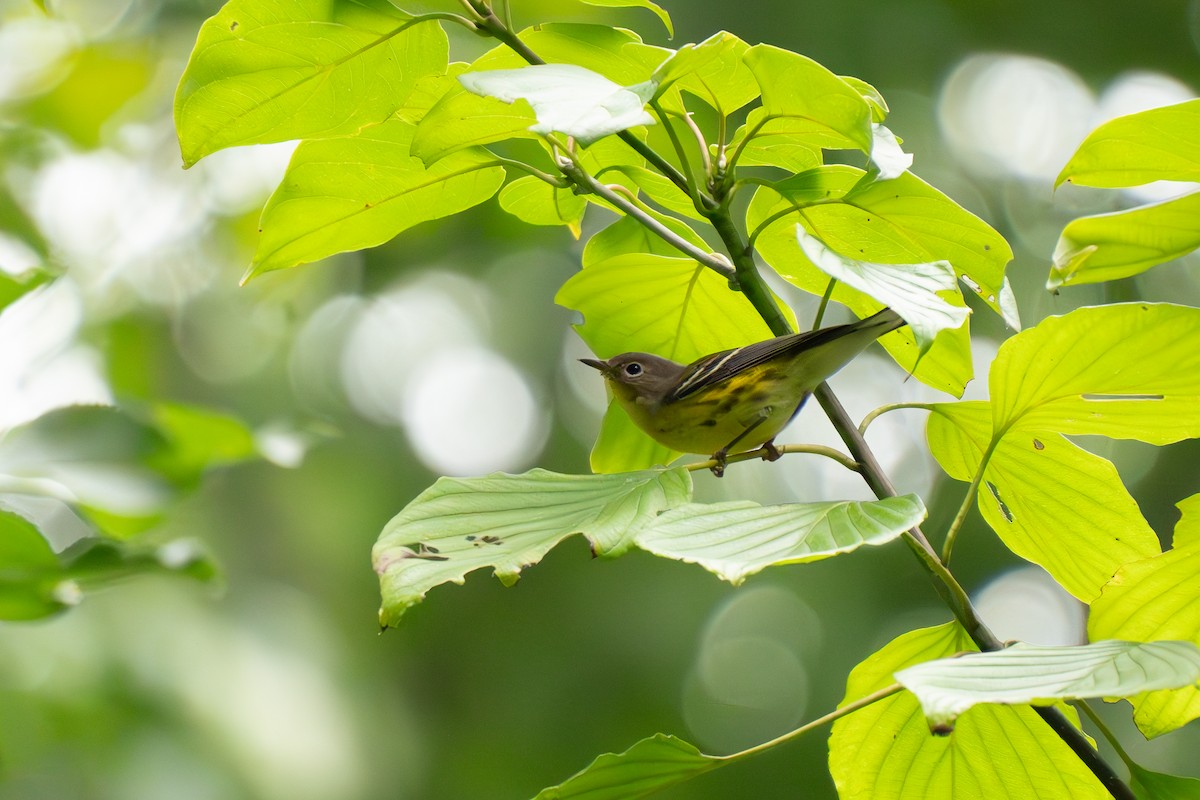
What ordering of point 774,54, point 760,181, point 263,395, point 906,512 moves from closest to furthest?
point 906,512
point 774,54
point 760,181
point 263,395

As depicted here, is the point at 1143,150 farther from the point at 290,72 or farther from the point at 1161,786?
the point at 290,72

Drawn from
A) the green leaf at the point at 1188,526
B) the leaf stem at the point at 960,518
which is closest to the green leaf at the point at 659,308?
the leaf stem at the point at 960,518

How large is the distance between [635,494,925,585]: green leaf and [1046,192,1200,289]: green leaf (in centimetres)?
32

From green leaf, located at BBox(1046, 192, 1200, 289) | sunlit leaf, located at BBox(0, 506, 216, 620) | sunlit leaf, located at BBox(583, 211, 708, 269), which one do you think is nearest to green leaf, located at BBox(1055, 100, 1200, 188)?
green leaf, located at BBox(1046, 192, 1200, 289)

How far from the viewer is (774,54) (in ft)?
3.73

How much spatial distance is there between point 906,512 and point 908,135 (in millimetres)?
6056

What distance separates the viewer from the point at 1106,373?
117 centimetres

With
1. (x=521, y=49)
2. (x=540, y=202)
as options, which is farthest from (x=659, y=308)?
(x=521, y=49)

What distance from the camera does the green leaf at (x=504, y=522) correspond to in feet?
3.64

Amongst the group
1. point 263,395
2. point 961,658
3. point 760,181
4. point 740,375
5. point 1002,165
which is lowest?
point 263,395

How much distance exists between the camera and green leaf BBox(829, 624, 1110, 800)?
4.43ft

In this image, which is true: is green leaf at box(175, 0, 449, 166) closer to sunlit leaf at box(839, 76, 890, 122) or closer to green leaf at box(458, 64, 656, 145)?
green leaf at box(458, 64, 656, 145)

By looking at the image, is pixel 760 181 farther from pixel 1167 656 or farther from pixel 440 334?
pixel 440 334

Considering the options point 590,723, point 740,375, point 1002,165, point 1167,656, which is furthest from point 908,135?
point 1167,656
